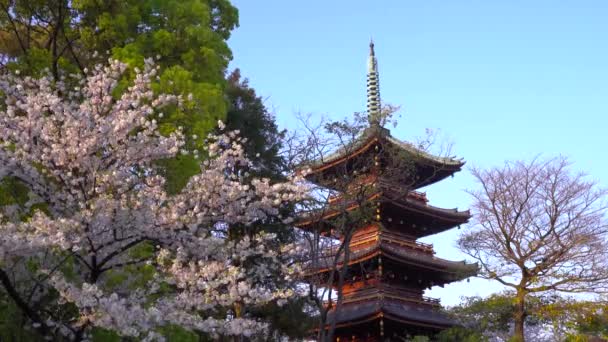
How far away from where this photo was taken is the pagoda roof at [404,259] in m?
28.2

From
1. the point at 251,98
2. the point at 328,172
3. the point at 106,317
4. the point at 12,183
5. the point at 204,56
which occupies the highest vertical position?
the point at 251,98

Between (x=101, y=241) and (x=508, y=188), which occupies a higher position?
(x=508, y=188)

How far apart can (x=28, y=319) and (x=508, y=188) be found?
67.3ft

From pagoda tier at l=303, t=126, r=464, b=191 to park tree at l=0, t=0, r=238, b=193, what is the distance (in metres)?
7.38

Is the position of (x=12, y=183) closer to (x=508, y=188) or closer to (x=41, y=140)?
(x=41, y=140)

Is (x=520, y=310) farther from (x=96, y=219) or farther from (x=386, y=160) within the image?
(x=96, y=219)

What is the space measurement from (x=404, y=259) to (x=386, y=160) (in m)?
4.38

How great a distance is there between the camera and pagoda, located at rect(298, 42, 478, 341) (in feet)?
90.1

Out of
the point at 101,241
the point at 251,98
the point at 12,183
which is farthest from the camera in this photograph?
the point at 251,98

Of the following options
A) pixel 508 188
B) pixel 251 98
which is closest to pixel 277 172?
pixel 251 98

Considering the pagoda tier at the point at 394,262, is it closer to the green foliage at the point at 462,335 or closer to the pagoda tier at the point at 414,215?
the pagoda tier at the point at 414,215

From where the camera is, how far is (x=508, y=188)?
25.5m

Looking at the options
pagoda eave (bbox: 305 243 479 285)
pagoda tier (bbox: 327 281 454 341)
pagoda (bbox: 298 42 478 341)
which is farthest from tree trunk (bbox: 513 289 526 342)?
pagoda tier (bbox: 327 281 454 341)

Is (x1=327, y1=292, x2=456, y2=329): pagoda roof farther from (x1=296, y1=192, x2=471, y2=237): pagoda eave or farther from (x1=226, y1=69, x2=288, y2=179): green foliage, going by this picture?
(x1=226, y1=69, x2=288, y2=179): green foliage
